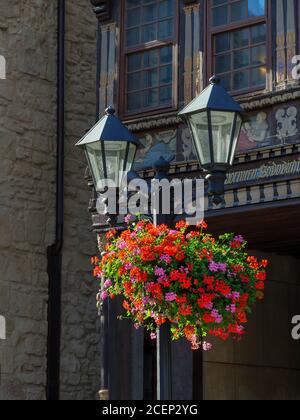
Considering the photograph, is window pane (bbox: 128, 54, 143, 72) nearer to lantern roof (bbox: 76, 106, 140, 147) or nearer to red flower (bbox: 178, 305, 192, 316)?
lantern roof (bbox: 76, 106, 140, 147)

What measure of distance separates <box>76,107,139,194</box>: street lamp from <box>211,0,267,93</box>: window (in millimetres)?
4101

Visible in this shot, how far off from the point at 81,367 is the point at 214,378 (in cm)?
191

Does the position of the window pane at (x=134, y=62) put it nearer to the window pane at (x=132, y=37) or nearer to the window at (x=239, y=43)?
the window pane at (x=132, y=37)

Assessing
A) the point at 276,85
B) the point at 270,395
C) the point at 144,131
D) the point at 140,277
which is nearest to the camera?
the point at 140,277

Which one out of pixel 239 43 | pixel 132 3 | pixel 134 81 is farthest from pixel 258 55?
pixel 132 3

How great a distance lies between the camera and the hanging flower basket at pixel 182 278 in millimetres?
8578

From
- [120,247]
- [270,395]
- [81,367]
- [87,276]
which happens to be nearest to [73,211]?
[87,276]

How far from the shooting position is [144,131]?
45.1 feet

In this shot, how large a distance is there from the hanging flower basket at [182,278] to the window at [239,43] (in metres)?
4.43

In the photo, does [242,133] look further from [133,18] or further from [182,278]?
[182,278]

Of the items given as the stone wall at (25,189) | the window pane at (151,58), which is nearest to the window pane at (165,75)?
the window pane at (151,58)

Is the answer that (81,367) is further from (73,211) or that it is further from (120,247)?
(120,247)

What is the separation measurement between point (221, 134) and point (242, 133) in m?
4.26
